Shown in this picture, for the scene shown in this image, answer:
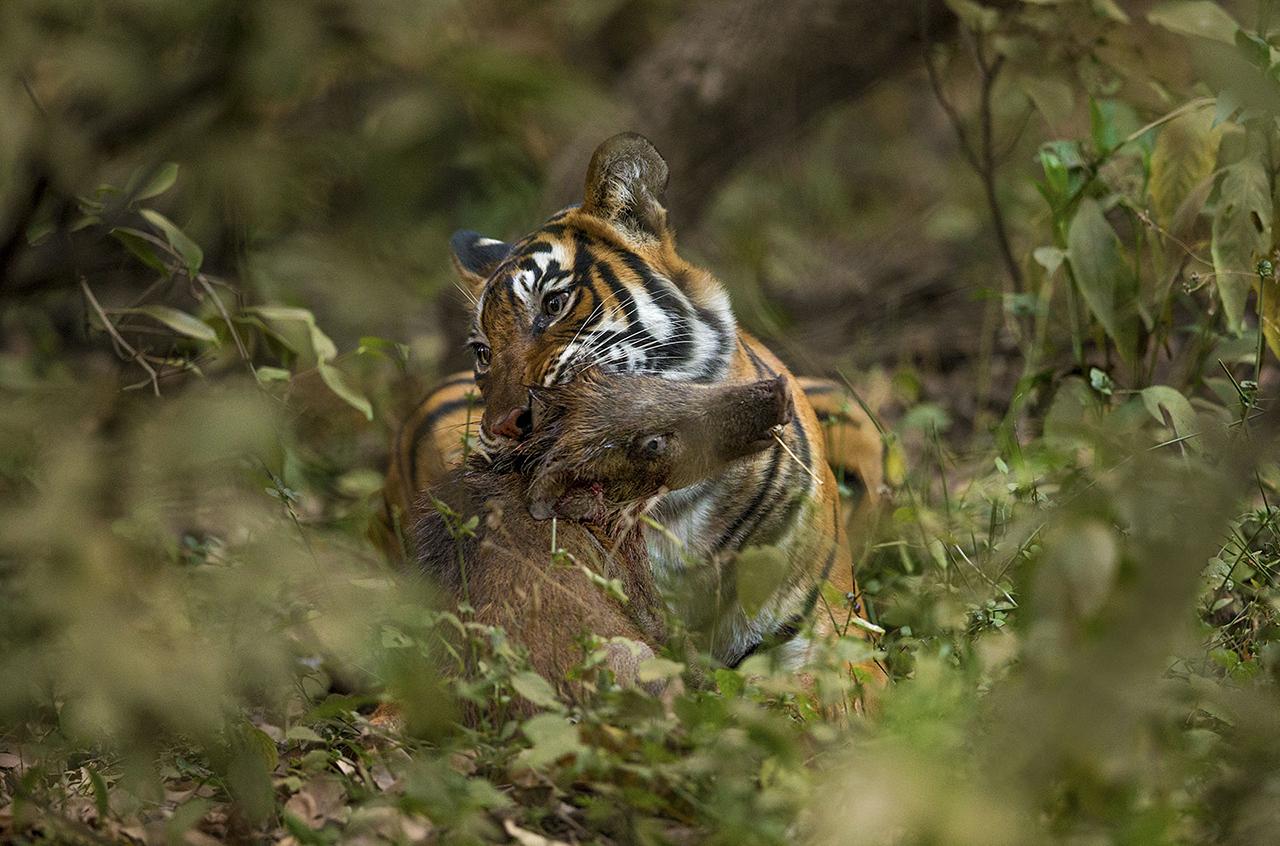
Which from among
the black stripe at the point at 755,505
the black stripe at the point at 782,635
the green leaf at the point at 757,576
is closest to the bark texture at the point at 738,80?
the black stripe at the point at 755,505

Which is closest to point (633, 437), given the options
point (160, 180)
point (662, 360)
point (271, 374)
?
point (662, 360)

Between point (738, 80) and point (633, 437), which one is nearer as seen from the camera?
point (633, 437)

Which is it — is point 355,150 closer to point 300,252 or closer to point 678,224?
point 300,252

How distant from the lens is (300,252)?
6.25m

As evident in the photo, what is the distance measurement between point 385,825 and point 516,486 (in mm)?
927

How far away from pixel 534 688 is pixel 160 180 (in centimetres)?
218

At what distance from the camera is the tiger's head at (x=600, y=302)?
11.1 feet

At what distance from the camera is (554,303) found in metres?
3.55

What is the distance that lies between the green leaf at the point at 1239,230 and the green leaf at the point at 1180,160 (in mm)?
394

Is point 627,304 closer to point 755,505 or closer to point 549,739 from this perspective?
point 755,505

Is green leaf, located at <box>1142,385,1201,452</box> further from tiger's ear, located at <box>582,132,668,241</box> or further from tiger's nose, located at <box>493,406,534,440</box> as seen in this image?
tiger's nose, located at <box>493,406,534,440</box>

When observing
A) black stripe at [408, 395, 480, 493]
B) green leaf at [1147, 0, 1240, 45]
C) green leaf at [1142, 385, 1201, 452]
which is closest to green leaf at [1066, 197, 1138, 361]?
green leaf at [1142, 385, 1201, 452]

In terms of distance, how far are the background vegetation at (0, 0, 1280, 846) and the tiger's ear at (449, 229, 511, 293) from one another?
325mm

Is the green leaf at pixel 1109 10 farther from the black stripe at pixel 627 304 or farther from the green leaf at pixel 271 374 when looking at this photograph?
the green leaf at pixel 271 374
